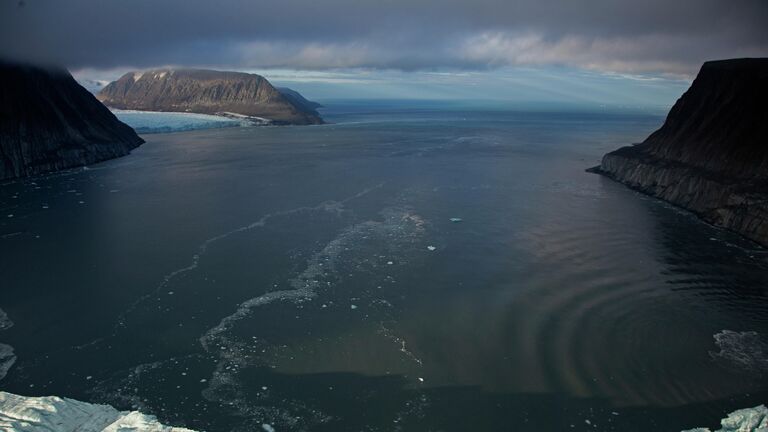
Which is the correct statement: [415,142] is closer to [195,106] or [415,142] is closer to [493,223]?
[493,223]

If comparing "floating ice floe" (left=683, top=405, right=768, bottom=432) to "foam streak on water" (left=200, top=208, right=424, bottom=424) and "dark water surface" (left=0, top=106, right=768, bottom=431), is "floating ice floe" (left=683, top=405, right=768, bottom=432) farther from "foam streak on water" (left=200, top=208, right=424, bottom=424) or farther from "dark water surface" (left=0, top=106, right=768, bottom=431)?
"foam streak on water" (left=200, top=208, right=424, bottom=424)

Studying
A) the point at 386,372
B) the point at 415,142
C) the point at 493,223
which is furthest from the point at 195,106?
the point at 386,372

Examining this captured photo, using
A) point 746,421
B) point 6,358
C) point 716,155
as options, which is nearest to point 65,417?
point 6,358

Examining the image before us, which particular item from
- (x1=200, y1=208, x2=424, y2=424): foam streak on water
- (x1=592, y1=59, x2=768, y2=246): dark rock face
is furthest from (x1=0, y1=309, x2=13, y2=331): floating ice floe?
(x1=592, y1=59, x2=768, y2=246): dark rock face

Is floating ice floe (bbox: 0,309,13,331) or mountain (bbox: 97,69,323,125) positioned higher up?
mountain (bbox: 97,69,323,125)

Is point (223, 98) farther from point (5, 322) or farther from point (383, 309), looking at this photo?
point (383, 309)

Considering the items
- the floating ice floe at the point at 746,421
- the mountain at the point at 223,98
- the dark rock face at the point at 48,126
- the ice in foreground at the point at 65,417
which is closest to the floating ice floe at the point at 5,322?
the ice in foreground at the point at 65,417
